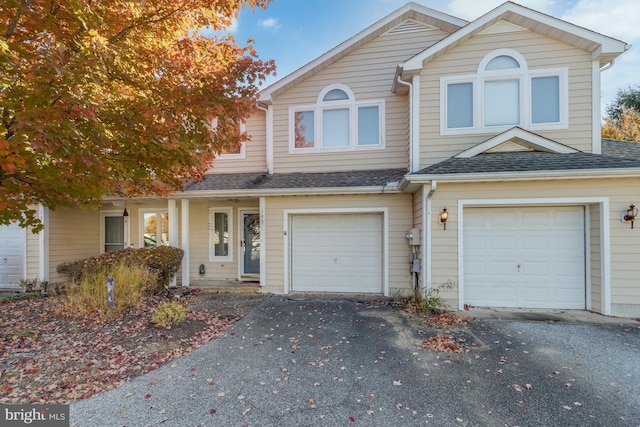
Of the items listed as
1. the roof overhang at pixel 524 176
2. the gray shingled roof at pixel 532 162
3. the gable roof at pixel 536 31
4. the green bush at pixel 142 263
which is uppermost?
the gable roof at pixel 536 31

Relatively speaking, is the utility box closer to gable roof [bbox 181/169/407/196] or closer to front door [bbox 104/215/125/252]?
gable roof [bbox 181/169/407/196]

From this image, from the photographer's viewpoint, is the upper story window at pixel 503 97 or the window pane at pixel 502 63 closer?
the upper story window at pixel 503 97

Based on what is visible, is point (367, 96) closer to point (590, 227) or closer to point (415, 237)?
point (415, 237)

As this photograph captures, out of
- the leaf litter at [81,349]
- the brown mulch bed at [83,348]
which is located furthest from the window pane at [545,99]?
the leaf litter at [81,349]

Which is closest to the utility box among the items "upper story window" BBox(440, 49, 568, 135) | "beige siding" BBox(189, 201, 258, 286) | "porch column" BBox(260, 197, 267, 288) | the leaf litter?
"upper story window" BBox(440, 49, 568, 135)

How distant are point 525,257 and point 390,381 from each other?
4689 millimetres

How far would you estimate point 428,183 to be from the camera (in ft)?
21.0

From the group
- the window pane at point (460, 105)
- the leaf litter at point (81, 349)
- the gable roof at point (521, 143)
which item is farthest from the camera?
the window pane at point (460, 105)

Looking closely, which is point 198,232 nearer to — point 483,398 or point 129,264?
point 129,264

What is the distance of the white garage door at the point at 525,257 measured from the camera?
6.37m

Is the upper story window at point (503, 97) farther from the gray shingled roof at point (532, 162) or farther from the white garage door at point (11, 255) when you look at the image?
the white garage door at point (11, 255)

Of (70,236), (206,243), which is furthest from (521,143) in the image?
(70,236)

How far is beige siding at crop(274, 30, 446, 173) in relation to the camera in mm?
8422

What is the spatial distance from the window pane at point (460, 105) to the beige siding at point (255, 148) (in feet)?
17.4
